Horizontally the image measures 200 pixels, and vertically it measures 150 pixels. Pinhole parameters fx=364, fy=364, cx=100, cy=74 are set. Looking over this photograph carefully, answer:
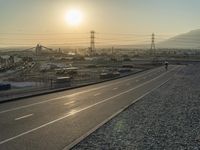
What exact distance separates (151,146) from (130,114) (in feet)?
23.3

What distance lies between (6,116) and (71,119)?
3075mm

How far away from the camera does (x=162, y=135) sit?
1322 centimetres

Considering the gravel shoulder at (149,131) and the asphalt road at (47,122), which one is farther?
the asphalt road at (47,122)

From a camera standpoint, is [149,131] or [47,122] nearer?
[149,131]

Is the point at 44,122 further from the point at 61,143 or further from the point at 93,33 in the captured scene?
the point at 93,33

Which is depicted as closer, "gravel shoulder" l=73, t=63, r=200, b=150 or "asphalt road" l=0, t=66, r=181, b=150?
"gravel shoulder" l=73, t=63, r=200, b=150

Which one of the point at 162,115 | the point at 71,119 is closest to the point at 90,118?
the point at 71,119

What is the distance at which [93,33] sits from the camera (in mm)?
141875

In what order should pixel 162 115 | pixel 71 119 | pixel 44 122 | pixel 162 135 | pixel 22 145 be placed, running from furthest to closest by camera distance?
pixel 162 115, pixel 71 119, pixel 44 122, pixel 162 135, pixel 22 145

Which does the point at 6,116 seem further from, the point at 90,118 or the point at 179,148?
the point at 179,148

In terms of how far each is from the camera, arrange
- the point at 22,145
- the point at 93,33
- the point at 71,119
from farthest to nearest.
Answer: the point at 93,33 → the point at 71,119 → the point at 22,145

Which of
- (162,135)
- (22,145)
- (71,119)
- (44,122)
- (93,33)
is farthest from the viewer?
(93,33)

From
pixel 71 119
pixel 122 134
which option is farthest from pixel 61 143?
pixel 71 119

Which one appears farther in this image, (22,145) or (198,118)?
(198,118)
